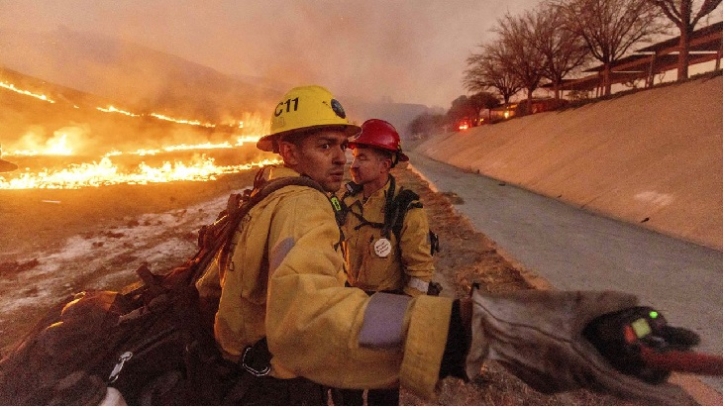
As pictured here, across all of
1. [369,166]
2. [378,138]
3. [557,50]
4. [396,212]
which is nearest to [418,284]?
[396,212]

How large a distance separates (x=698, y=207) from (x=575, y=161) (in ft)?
16.9

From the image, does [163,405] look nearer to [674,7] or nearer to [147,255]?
[147,255]

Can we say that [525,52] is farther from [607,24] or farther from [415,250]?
[415,250]

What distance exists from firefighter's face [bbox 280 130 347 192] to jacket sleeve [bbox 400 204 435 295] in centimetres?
105

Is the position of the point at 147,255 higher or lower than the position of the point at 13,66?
lower

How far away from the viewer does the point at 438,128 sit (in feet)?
308

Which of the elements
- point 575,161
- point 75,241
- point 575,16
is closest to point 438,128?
point 575,16

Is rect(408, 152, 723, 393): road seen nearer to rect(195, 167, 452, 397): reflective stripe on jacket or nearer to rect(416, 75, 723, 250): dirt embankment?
rect(416, 75, 723, 250): dirt embankment

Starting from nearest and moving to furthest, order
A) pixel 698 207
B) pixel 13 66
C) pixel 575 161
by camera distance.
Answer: pixel 698 207
pixel 575 161
pixel 13 66

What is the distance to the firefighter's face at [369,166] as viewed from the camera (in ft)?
10.8

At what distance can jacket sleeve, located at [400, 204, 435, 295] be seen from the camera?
2865 millimetres

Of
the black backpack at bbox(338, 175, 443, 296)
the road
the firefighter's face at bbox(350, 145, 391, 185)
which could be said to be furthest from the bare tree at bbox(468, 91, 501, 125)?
the black backpack at bbox(338, 175, 443, 296)

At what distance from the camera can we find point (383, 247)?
2.87m

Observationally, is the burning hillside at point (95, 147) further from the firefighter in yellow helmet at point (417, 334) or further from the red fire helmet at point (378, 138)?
the firefighter in yellow helmet at point (417, 334)
